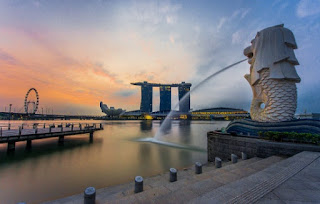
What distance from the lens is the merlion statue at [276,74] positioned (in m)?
14.6

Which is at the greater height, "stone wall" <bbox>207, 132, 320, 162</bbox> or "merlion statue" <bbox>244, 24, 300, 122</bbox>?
"merlion statue" <bbox>244, 24, 300, 122</bbox>

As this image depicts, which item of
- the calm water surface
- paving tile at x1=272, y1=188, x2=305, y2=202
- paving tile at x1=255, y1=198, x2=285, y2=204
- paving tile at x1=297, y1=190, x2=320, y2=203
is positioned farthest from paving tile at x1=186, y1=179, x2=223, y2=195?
the calm water surface

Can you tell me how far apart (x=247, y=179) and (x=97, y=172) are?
997 centimetres

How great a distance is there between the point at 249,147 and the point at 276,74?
373 inches

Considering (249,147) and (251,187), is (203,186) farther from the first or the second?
(249,147)

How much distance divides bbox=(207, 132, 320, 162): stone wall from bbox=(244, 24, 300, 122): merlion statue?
20.9 feet

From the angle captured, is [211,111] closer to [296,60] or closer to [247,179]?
[296,60]

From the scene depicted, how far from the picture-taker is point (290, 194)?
3.65m

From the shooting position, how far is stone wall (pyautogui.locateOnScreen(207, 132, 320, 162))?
8.54m

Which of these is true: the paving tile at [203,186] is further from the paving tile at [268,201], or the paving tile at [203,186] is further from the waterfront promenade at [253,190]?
the paving tile at [268,201]

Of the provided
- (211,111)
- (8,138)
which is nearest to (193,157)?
(8,138)

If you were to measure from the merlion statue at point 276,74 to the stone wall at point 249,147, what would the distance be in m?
6.38

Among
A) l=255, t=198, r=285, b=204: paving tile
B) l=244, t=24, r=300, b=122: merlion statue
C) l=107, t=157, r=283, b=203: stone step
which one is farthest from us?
l=244, t=24, r=300, b=122: merlion statue

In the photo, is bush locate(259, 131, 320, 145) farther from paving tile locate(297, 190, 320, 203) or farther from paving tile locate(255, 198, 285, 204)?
paving tile locate(255, 198, 285, 204)
